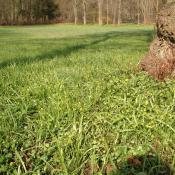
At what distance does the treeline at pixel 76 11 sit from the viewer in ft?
219

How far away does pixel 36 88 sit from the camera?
16.7ft

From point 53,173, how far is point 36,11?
68.8 meters

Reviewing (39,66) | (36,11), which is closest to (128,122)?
(39,66)

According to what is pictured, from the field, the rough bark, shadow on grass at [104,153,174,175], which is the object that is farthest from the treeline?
shadow on grass at [104,153,174,175]

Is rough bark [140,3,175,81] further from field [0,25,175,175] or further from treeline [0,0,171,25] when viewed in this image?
treeline [0,0,171,25]

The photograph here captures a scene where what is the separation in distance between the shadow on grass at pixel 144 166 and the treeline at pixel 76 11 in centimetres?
6267

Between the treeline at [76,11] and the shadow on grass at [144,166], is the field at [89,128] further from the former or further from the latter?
the treeline at [76,11]

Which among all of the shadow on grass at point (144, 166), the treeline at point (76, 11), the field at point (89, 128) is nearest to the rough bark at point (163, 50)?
the field at point (89, 128)

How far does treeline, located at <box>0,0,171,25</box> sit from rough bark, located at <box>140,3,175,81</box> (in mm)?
59593

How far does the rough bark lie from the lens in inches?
237

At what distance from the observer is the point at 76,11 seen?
7225cm

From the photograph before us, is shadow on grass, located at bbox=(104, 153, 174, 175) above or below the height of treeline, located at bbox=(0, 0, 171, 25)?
below

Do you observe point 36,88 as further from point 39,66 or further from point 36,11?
point 36,11

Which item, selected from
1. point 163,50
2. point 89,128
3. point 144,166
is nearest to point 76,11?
point 163,50
